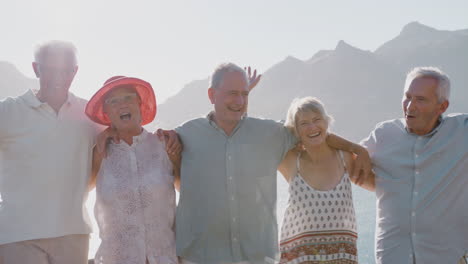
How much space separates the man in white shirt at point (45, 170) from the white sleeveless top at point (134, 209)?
19 centimetres

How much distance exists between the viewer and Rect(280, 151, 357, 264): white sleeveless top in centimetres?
306

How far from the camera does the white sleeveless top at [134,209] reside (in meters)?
2.87

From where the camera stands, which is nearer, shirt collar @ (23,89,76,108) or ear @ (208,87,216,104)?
shirt collar @ (23,89,76,108)

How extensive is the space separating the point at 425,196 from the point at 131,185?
1.86 m

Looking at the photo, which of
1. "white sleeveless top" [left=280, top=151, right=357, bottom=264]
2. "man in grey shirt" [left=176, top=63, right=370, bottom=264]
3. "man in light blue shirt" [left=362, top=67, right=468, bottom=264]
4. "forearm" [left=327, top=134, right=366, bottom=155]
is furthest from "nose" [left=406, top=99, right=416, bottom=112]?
"man in grey shirt" [left=176, top=63, right=370, bottom=264]

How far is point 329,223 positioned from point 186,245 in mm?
941

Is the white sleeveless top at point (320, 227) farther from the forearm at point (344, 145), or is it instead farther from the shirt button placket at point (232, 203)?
the shirt button placket at point (232, 203)

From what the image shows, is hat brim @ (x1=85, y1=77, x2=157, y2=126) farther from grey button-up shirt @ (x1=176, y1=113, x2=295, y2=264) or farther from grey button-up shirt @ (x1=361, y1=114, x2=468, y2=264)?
grey button-up shirt @ (x1=361, y1=114, x2=468, y2=264)

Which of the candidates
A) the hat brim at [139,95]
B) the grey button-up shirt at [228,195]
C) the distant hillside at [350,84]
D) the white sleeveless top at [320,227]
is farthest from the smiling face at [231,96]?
the distant hillside at [350,84]

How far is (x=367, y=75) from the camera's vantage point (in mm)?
81938

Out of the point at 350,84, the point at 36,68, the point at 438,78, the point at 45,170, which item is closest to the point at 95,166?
the point at 45,170

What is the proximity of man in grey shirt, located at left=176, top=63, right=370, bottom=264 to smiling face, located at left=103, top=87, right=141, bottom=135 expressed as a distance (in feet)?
1.09

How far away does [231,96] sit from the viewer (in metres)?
3.07

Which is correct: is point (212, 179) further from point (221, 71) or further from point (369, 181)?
point (369, 181)
